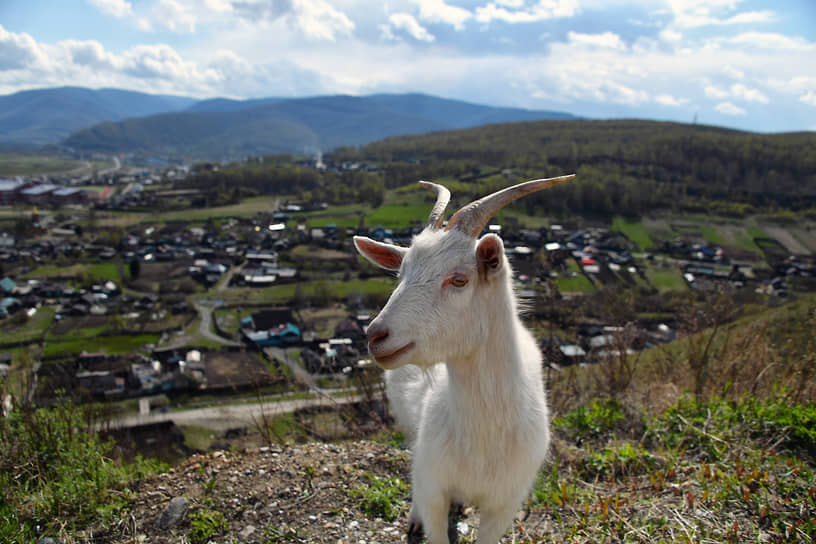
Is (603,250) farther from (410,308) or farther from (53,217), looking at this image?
(53,217)

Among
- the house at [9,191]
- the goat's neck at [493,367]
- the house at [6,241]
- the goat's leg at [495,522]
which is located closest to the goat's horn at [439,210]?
the goat's neck at [493,367]

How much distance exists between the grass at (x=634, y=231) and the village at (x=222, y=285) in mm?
949

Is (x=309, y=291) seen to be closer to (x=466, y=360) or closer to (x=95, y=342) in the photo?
(x=95, y=342)

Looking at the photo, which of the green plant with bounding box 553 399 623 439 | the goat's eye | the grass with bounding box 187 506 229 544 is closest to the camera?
the goat's eye

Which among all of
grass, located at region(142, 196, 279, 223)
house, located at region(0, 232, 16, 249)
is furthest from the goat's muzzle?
house, located at region(0, 232, 16, 249)

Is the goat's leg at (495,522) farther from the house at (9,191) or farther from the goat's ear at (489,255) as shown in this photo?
the house at (9,191)

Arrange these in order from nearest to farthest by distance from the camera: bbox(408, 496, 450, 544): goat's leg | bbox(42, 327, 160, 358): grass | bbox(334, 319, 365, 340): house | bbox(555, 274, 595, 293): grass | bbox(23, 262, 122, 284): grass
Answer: bbox(408, 496, 450, 544): goat's leg
bbox(555, 274, 595, 293): grass
bbox(334, 319, 365, 340): house
bbox(42, 327, 160, 358): grass
bbox(23, 262, 122, 284): grass

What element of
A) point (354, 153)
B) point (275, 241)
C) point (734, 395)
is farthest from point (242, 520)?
point (354, 153)

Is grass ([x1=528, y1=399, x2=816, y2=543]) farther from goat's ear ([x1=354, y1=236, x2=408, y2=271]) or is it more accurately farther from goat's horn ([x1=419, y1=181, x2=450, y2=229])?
goat's horn ([x1=419, y1=181, x2=450, y2=229])

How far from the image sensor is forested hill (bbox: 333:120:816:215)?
41.7 metres

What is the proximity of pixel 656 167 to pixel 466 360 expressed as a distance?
214 feet

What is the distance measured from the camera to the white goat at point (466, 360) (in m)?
2.37

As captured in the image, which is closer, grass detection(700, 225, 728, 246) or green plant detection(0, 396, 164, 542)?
green plant detection(0, 396, 164, 542)

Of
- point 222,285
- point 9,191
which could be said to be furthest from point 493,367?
point 9,191
